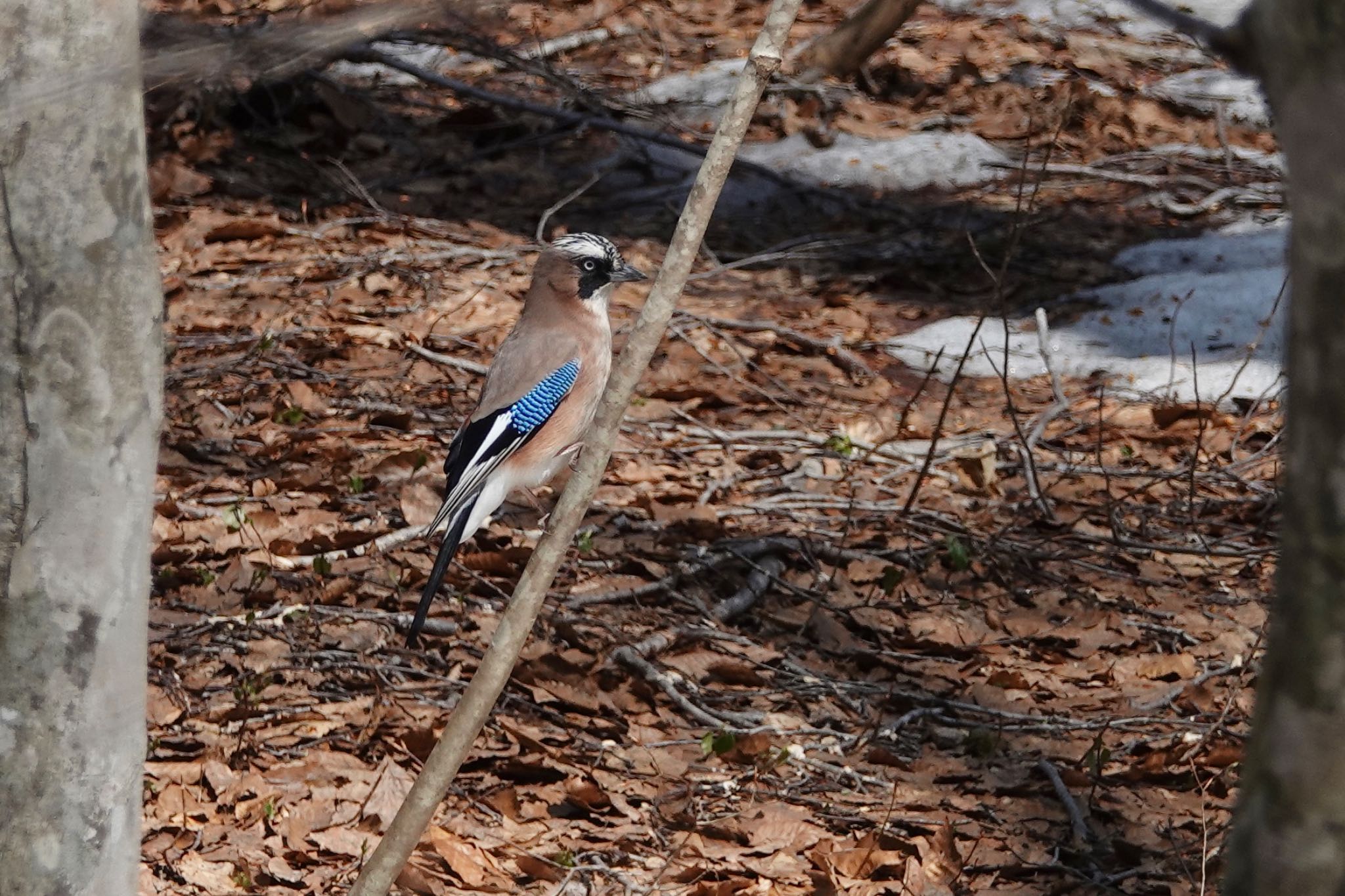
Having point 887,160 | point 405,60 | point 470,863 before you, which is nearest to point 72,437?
point 470,863

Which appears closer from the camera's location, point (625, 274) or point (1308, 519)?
point (1308, 519)

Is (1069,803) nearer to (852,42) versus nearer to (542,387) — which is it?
(542,387)

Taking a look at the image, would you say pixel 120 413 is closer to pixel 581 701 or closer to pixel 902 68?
pixel 581 701

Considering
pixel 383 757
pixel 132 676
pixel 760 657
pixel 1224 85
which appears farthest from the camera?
pixel 1224 85

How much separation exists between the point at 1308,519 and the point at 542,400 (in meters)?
3.17

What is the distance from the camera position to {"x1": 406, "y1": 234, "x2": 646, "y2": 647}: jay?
4129mm

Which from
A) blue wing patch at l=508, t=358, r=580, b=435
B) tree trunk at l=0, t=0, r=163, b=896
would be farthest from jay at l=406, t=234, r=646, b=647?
tree trunk at l=0, t=0, r=163, b=896

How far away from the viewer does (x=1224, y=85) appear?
9.88 metres

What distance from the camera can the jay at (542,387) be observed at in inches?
163

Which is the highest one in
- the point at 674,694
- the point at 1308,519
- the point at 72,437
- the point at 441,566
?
the point at 1308,519

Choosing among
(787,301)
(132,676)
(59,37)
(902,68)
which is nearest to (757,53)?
(59,37)

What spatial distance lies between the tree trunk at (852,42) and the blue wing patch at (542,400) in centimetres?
551

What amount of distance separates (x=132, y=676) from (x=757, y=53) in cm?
128

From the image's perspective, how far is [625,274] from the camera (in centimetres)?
452
